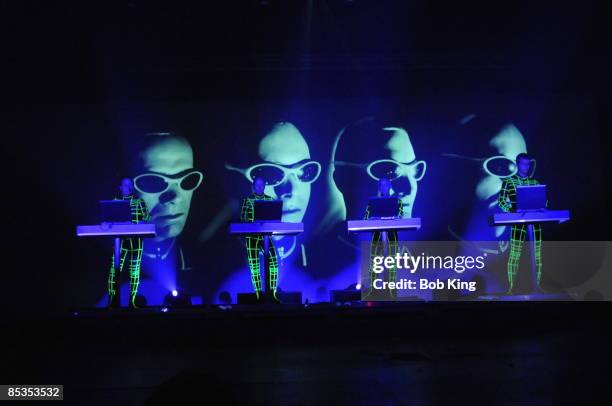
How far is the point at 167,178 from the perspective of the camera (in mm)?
7875

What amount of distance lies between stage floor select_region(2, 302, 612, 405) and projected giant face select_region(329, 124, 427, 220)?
314 cm

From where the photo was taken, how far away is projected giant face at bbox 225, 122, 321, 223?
7.93 m

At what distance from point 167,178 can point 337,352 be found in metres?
4.70

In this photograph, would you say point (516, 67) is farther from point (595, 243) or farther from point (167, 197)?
point (167, 197)

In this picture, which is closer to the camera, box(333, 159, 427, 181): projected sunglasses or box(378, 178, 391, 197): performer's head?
box(378, 178, 391, 197): performer's head

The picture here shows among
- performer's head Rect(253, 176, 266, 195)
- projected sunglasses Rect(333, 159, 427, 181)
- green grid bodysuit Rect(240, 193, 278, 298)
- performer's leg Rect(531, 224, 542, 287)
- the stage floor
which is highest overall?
projected sunglasses Rect(333, 159, 427, 181)

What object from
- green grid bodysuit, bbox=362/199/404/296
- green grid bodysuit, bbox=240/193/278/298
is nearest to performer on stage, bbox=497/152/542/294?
green grid bodysuit, bbox=362/199/404/296

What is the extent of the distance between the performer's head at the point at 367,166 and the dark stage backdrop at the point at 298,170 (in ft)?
0.05

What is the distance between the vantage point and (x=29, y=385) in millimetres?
3008

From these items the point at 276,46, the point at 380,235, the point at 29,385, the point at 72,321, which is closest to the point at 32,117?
the point at 276,46

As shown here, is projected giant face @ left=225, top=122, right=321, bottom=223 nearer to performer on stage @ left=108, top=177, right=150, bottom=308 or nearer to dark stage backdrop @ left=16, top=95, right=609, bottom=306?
dark stage backdrop @ left=16, top=95, right=609, bottom=306

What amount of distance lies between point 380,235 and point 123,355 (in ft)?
11.4

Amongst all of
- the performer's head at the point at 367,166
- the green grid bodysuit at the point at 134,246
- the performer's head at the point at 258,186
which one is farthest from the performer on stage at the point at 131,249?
the performer's head at the point at 367,166

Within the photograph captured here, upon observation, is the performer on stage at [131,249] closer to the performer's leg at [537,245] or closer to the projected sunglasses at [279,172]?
the projected sunglasses at [279,172]
